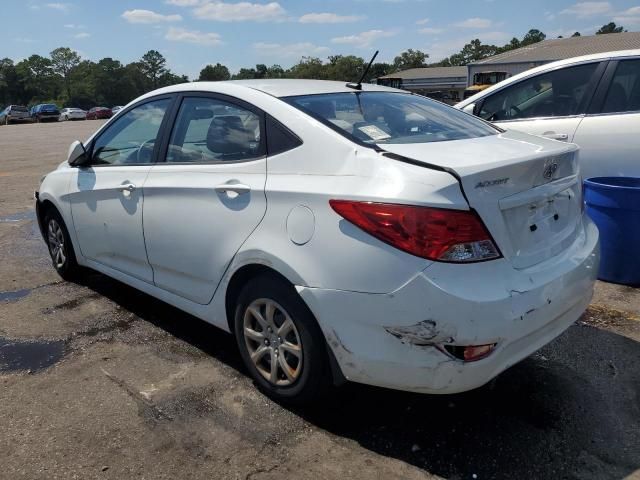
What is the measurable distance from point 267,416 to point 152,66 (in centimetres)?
13055

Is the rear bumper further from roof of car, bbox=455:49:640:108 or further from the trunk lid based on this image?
roof of car, bbox=455:49:640:108

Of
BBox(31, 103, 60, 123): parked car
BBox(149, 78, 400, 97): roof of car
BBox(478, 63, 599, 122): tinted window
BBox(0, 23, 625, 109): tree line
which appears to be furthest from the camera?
BBox(0, 23, 625, 109): tree line

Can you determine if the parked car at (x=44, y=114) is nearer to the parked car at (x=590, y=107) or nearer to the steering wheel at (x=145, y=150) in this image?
the parked car at (x=590, y=107)

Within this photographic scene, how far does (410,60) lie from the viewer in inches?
4811

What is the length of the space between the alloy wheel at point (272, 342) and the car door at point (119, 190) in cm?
106

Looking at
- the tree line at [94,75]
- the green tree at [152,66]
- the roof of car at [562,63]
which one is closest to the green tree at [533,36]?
the tree line at [94,75]

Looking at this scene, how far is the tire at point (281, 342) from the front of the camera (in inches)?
106

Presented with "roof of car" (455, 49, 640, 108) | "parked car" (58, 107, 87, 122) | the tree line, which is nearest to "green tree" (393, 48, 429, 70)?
the tree line

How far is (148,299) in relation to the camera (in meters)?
→ 4.75

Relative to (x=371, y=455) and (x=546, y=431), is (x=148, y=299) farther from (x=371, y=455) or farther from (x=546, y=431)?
(x=546, y=431)

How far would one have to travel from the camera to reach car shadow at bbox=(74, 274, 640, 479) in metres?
2.55

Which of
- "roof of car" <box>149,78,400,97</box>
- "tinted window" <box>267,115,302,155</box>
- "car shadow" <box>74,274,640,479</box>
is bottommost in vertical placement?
"car shadow" <box>74,274,640,479</box>

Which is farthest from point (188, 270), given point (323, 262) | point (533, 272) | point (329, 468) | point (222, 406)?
point (533, 272)

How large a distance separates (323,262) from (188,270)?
116 cm
